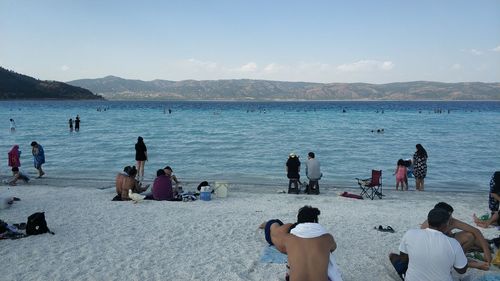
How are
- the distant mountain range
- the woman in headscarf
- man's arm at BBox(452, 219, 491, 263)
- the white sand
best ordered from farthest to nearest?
the distant mountain range
the woman in headscarf
the white sand
man's arm at BBox(452, 219, 491, 263)

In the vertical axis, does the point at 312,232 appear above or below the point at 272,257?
above

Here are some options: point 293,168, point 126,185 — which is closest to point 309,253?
point 126,185

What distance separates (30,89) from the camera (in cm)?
17200

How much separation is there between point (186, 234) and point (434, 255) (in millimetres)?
5167

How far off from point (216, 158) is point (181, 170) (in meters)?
3.92

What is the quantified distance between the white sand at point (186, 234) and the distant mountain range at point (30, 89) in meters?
172

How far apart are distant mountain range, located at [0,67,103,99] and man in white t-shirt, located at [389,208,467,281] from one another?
590ft

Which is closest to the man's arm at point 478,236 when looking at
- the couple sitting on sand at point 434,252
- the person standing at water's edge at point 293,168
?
the couple sitting on sand at point 434,252

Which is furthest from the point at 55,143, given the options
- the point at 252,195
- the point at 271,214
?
the point at 271,214

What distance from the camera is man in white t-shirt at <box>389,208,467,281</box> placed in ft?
17.2

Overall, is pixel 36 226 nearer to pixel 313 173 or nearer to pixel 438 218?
pixel 438 218

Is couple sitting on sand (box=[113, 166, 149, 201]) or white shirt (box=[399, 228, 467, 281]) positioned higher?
white shirt (box=[399, 228, 467, 281])

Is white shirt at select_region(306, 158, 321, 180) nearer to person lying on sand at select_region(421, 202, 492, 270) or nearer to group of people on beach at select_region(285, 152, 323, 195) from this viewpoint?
group of people on beach at select_region(285, 152, 323, 195)

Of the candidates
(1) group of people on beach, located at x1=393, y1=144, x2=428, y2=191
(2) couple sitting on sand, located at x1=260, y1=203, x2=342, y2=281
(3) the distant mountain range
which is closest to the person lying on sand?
(2) couple sitting on sand, located at x1=260, y1=203, x2=342, y2=281
